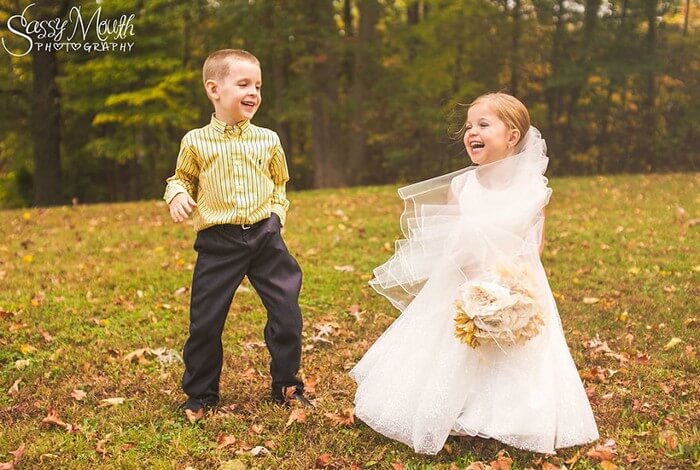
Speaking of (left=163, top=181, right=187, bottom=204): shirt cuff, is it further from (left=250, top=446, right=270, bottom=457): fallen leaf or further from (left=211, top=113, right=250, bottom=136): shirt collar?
(left=250, top=446, right=270, bottom=457): fallen leaf

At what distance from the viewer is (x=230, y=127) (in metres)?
4.00

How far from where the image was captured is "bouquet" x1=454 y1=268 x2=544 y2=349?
3.58m

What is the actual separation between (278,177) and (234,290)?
71 centimetres

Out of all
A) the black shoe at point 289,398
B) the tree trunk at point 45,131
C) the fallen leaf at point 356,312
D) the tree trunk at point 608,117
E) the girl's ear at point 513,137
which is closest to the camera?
the girl's ear at point 513,137

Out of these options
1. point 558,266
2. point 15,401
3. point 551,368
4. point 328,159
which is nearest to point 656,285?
point 558,266

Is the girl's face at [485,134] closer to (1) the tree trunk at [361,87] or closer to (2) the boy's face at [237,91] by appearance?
(2) the boy's face at [237,91]

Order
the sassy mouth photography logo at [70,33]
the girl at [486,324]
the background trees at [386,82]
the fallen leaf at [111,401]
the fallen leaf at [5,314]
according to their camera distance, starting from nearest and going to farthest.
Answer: the girl at [486,324] < the fallen leaf at [111,401] < the fallen leaf at [5,314] < the sassy mouth photography logo at [70,33] < the background trees at [386,82]

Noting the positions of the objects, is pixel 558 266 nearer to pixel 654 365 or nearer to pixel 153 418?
pixel 654 365

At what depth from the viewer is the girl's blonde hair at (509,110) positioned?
384 cm

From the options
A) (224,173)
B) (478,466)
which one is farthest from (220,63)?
(478,466)

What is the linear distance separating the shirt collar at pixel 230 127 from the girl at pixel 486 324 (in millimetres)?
1095

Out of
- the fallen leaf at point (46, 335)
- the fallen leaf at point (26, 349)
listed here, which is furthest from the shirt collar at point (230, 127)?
the fallen leaf at point (46, 335)

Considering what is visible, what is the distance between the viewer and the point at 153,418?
14.2 ft

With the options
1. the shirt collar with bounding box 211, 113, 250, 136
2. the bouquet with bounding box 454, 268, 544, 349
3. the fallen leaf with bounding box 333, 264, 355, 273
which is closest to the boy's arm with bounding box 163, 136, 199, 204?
the shirt collar with bounding box 211, 113, 250, 136
